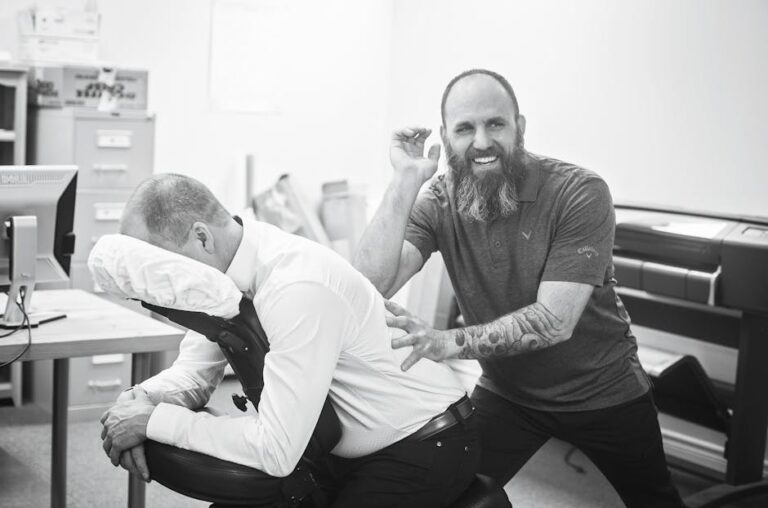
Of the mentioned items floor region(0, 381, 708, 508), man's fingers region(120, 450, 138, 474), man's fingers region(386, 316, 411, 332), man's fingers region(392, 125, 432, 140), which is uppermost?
man's fingers region(392, 125, 432, 140)

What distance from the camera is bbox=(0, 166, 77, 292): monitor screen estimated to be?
2.17m

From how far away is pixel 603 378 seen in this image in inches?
80.8

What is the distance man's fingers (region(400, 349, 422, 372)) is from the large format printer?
1574 millimetres

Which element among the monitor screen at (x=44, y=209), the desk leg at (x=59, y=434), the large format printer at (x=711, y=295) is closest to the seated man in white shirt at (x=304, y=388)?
the monitor screen at (x=44, y=209)

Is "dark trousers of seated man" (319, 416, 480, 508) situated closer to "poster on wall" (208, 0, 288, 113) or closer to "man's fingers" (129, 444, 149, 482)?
"man's fingers" (129, 444, 149, 482)

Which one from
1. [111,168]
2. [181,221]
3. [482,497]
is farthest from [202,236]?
[111,168]

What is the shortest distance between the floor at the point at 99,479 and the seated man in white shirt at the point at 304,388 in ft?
4.93

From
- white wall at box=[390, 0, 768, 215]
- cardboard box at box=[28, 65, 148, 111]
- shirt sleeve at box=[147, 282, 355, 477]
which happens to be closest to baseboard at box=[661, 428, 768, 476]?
white wall at box=[390, 0, 768, 215]

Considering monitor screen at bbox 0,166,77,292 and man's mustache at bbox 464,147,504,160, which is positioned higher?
man's mustache at bbox 464,147,504,160

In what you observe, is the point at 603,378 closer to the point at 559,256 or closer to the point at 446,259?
the point at 559,256

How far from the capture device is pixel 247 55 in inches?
187

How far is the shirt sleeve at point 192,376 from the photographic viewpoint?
1693mm

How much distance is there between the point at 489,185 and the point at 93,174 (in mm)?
2288

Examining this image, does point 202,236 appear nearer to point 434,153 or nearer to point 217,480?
point 217,480
